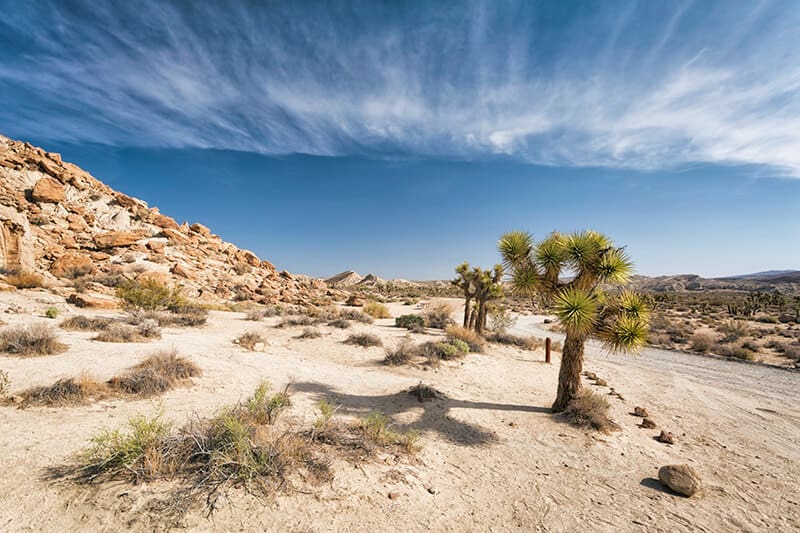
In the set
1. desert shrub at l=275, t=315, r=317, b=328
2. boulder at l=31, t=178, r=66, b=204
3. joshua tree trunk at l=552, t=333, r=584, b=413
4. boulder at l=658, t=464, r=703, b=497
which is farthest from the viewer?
boulder at l=31, t=178, r=66, b=204

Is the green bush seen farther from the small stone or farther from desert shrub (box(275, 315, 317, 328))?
the small stone

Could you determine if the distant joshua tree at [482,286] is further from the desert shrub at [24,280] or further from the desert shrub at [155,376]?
the desert shrub at [24,280]

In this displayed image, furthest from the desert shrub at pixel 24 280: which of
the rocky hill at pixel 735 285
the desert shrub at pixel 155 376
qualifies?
the rocky hill at pixel 735 285

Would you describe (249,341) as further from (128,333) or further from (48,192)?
(48,192)

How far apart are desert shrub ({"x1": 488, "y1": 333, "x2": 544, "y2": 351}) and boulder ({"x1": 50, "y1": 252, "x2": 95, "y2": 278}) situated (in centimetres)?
2532

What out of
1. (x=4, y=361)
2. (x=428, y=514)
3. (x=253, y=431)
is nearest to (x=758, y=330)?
(x=428, y=514)

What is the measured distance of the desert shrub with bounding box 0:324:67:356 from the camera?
7250 mm

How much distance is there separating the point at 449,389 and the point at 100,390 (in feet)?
24.0

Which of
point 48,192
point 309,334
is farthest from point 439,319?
point 48,192

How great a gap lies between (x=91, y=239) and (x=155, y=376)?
87.7 feet

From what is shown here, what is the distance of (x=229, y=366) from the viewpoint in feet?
27.8

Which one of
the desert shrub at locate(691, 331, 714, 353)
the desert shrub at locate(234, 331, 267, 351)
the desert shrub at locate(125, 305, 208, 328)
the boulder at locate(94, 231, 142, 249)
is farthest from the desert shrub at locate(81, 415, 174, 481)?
the boulder at locate(94, 231, 142, 249)

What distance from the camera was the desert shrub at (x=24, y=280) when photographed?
1458 centimetres

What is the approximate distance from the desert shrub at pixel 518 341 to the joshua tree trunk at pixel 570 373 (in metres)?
7.99
